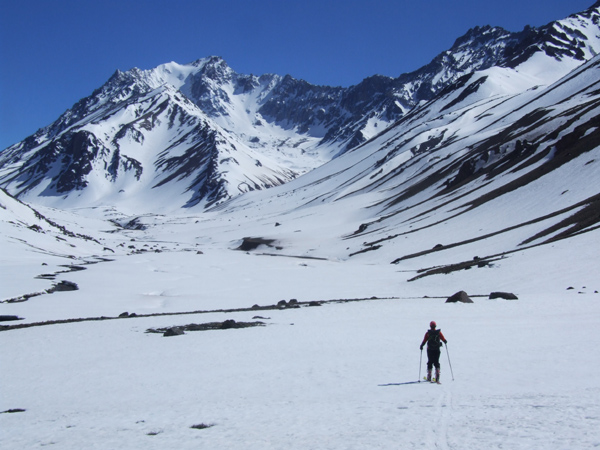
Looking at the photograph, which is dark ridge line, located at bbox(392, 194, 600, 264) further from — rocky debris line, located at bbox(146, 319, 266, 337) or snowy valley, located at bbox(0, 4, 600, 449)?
rocky debris line, located at bbox(146, 319, 266, 337)

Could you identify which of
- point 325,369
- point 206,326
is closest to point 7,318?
point 206,326

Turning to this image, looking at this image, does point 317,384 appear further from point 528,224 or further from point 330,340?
point 528,224

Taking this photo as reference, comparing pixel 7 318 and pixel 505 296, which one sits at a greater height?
pixel 505 296

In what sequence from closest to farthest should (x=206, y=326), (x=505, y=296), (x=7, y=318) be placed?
(x=206, y=326) < (x=505, y=296) < (x=7, y=318)

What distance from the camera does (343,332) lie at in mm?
25953

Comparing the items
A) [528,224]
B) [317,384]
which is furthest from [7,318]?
[528,224]

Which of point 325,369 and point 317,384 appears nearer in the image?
point 317,384

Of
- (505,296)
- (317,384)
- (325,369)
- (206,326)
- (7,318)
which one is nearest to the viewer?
(317,384)

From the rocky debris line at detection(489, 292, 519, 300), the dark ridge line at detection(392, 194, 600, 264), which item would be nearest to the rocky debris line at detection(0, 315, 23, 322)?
the rocky debris line at detection(489, 292, 519, 300)

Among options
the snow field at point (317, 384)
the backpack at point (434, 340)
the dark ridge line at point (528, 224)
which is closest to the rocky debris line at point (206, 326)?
the snow field at point (317, 384)

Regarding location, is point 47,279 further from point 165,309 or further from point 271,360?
point 271,360

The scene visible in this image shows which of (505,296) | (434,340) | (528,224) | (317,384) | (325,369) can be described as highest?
(528,224)

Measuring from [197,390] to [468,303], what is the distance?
69.0 feet

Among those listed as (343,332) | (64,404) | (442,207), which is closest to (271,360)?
(343,332)
